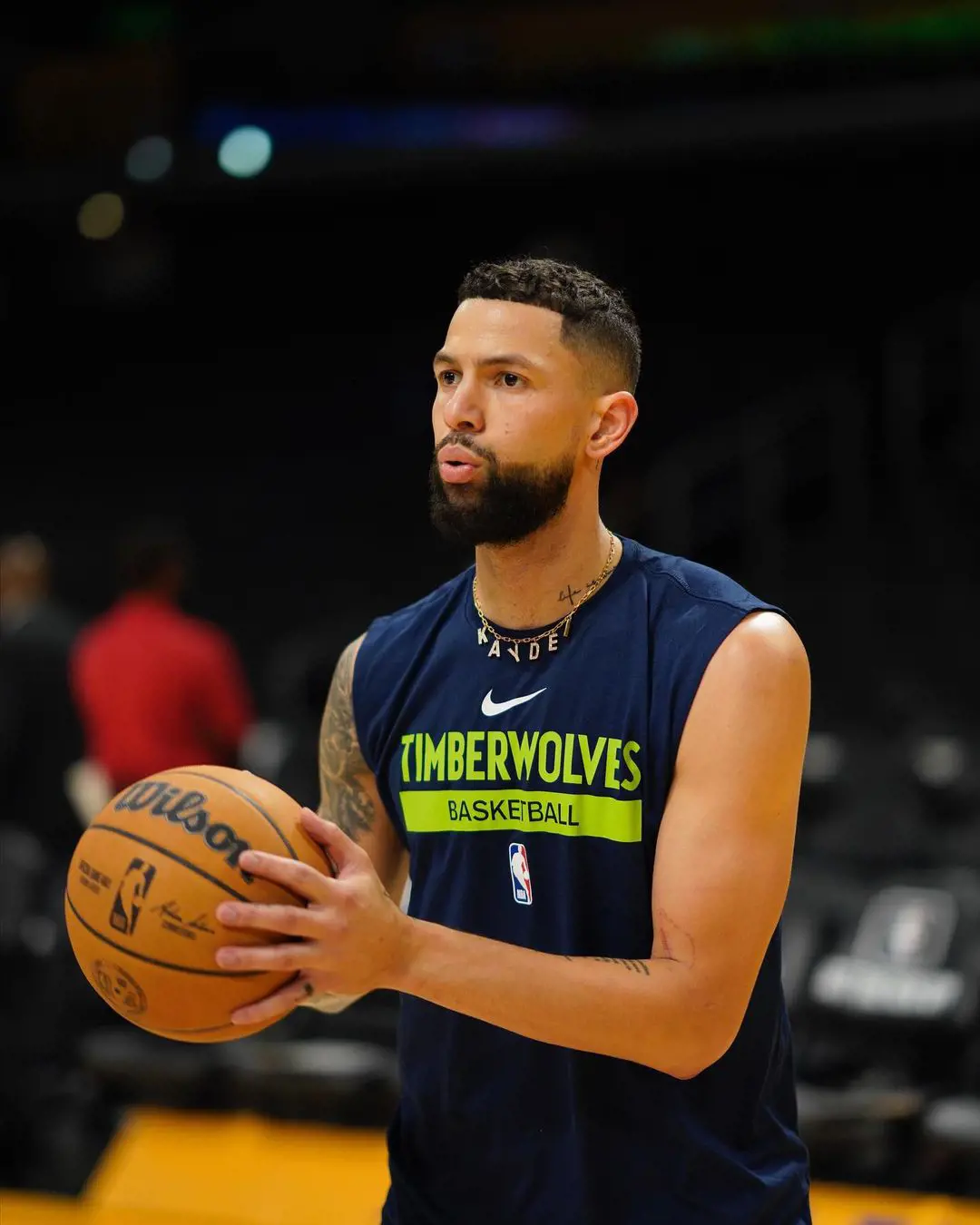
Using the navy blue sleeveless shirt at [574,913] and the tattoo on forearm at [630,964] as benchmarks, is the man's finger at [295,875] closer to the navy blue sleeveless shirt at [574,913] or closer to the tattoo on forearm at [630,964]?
the tattoo on forearm at [630,964]

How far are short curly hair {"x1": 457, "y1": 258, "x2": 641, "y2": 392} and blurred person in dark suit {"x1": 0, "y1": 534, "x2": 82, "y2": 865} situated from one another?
14.4ft

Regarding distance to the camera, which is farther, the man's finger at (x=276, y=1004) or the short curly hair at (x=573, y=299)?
the short curly hair at (x=573, y=299)

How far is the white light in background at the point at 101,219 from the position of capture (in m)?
15.1

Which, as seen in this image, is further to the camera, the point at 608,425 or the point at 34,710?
the point at 34,710

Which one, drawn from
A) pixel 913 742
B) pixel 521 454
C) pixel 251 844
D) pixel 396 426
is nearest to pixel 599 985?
pixel 251 844

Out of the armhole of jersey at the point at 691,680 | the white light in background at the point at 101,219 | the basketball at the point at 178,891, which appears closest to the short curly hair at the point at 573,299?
the armhole of jersey at the point at 691,680

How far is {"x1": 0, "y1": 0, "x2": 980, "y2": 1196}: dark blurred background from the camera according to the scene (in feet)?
36.1

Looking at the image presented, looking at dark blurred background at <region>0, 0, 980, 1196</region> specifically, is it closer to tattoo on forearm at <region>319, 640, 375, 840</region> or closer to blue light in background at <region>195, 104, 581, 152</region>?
blue light in background at <region>195, 104, 581, 152</region>

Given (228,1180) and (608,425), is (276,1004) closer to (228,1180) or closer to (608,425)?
(608,425)

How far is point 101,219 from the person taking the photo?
15359 millimetres

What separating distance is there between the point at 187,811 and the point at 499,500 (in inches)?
24.5

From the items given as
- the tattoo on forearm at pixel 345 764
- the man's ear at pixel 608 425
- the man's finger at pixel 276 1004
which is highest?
the man's ear at pixel 608 425

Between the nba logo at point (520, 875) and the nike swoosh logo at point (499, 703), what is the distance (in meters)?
0.20

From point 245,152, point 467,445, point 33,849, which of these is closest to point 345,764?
point 467,445
